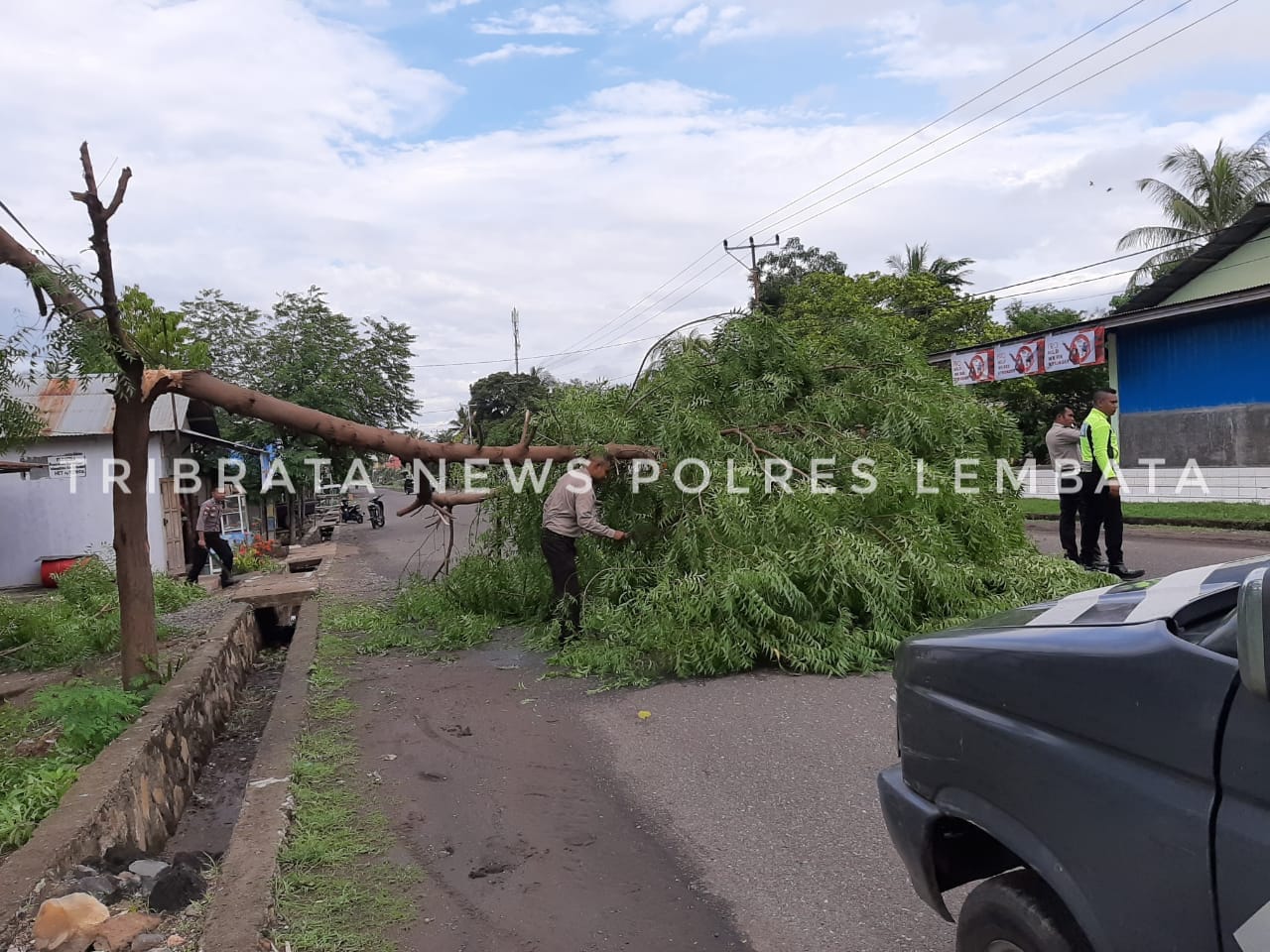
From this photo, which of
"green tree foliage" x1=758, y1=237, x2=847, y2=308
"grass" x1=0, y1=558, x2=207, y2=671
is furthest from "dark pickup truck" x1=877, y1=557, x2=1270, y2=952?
"green tree foliage" x1=758, y1=237, x2=847, y2=308

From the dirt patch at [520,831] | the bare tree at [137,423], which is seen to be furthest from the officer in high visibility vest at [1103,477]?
the bare tree at [137,423]

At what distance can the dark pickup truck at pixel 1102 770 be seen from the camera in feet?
5.24

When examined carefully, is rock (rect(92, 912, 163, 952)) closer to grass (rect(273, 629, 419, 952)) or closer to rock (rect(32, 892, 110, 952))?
rock (rect(32, 892, 110, 952))

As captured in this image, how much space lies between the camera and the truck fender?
74.0 inches

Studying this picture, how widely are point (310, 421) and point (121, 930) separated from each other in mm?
4051

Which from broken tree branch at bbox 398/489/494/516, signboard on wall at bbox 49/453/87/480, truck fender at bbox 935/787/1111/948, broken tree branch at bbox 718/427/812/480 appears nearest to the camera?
truck fender at bbox 935/787/1111/948

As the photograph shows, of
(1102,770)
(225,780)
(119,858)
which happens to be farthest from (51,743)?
(1102,770)

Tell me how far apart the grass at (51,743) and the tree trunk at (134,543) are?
331 mm

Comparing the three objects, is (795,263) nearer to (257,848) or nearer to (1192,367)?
(1192,367)

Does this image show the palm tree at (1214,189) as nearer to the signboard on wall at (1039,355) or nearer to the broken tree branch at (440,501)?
the signboard on wall at (1039,355)

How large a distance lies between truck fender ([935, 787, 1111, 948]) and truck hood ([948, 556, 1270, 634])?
443 mm

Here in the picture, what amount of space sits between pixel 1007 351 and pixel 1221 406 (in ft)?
13.5

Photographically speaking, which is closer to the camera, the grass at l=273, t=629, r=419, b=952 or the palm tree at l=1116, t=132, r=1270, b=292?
the grass at l=273, t=629, r=419, b=952

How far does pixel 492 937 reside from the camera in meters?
3.52
